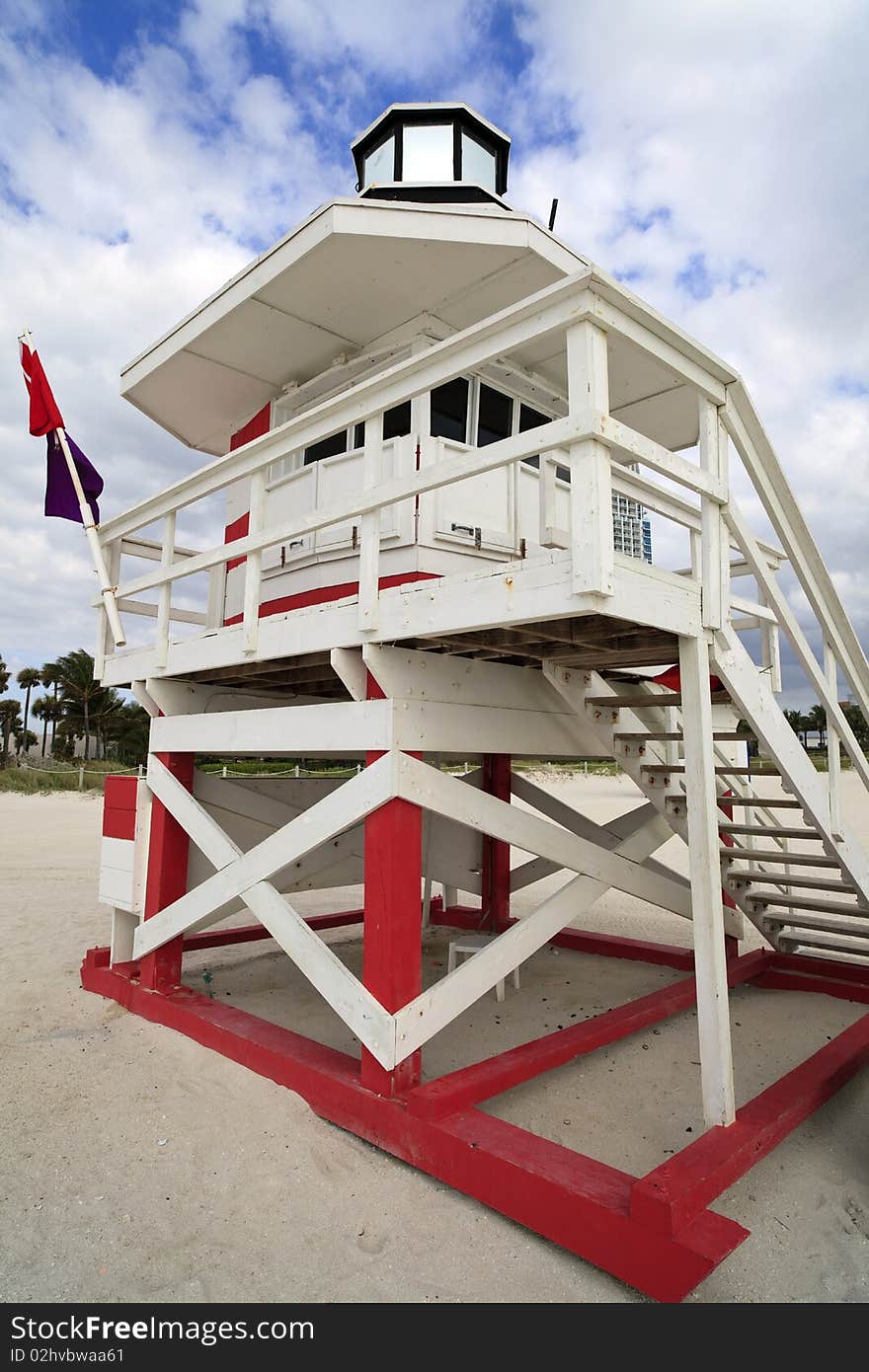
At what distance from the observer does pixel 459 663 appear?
4.61m

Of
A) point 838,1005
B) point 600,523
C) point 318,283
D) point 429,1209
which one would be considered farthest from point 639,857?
point 318,283

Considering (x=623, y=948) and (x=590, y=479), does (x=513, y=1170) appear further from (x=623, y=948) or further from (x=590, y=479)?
(x=623, y=948)

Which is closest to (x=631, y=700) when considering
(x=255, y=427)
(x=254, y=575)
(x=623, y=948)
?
(x=254, y=575)

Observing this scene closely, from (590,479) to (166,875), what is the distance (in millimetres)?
4629

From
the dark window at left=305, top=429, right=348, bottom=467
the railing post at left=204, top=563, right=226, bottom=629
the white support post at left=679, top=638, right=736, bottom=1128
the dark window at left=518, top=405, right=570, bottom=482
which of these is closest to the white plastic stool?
the white support post at left=679, top=638, right=736, bottom=1128

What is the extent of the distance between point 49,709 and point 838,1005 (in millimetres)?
54815

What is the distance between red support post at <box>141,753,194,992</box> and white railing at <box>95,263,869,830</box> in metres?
0.92

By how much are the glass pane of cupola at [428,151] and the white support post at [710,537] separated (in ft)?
15.5

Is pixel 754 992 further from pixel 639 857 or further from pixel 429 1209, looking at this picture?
pixel 429 1209

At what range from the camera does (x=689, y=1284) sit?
284 cm

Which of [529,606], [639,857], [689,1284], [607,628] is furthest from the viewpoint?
[639,857]

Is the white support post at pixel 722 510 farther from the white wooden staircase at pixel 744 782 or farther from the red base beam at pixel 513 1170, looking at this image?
the red base beam at pixel 513 1170

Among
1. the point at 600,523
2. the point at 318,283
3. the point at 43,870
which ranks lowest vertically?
the point at 43,870

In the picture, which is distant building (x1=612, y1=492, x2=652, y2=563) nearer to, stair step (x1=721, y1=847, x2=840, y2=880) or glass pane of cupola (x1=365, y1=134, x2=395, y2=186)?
stair step (x1=721, y1=847, x2=840, y2=880)
